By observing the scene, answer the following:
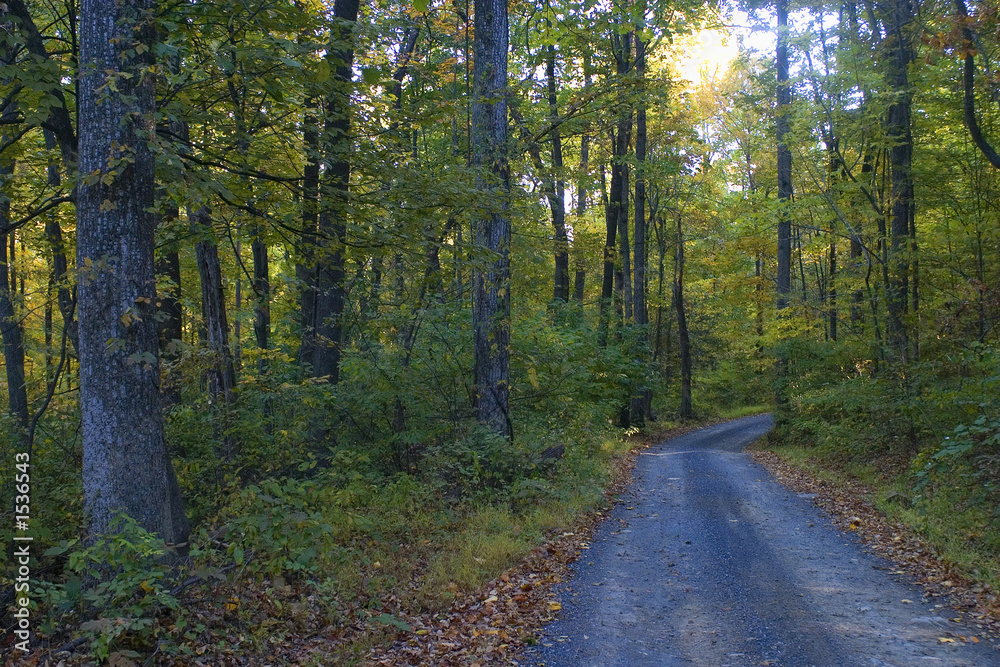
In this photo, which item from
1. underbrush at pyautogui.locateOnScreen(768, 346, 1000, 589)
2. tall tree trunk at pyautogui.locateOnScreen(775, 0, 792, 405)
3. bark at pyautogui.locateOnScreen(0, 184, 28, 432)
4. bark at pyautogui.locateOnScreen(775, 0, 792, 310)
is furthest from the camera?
bark at pyautogui.locateOnScreen(775, 0, 792, 310)

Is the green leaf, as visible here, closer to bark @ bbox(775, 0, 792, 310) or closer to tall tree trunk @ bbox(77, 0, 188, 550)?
tall tree trunk @ bbox(77, 0, 188, 550)

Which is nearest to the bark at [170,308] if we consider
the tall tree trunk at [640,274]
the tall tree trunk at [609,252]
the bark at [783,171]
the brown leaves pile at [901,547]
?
the brown leaves pile at [901,547]

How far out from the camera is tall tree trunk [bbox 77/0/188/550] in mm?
4910

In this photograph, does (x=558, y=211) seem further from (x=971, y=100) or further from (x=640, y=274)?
(x=971, y=100)

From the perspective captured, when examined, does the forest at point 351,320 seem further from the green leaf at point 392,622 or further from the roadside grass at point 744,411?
the roadside grass at point 744,411

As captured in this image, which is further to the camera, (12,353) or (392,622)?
(12,353)

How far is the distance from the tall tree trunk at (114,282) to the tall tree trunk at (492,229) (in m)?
5.82

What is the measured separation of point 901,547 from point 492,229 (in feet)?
24.1

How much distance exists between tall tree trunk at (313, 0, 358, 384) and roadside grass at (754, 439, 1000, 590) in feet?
25.2

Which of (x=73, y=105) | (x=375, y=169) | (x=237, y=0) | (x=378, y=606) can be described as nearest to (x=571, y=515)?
(x=378, y=606)

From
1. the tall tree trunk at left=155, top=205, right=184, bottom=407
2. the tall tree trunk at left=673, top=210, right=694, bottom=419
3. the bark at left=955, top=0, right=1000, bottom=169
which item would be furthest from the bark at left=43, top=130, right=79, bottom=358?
the tall tree trunk at left=673, top=210, right=694, bottom=419

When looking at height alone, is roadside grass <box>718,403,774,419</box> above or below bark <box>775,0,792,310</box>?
below

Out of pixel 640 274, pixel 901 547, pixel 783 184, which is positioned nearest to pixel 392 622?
pixel 901 547

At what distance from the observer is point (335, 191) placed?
21.7 feet
